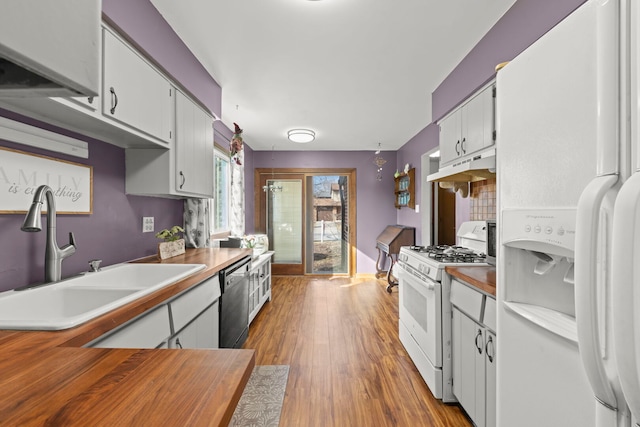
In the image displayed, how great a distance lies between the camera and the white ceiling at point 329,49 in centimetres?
176

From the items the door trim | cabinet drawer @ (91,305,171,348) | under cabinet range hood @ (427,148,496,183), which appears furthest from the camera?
the door trim

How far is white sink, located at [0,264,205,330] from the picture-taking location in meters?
0.88

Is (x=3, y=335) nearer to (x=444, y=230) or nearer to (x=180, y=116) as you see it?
(x=180, y=116)

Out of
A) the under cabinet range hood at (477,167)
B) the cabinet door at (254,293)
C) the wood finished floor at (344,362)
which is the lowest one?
the wood finished floor at (344,362)

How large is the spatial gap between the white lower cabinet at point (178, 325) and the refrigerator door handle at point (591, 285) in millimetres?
1354

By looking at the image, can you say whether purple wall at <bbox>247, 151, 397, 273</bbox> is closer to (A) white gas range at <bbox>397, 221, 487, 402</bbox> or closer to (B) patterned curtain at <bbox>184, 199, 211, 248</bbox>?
(B) patterned curtain at <bbox>184, 199, 211, 248</bbox>

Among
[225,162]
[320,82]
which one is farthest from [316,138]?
[320,82]

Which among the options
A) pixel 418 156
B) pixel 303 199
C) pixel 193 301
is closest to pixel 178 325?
pixel 193 301

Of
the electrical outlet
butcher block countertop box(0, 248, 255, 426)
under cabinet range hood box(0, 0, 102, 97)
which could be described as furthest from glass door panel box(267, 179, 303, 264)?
under cabinet range hood box(0, 0, 102, 97)

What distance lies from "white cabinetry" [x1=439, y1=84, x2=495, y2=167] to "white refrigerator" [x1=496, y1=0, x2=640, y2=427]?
99 cm

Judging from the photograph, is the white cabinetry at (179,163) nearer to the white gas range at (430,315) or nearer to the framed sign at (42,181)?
the framed sign at (42,181)

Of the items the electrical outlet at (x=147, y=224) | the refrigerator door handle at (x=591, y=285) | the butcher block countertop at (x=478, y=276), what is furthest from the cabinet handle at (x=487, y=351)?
the electrical outlet at (x=147, y=224)

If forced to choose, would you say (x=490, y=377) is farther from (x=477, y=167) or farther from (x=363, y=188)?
(x=363, y=188)

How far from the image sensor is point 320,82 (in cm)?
270
